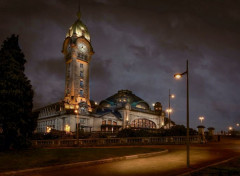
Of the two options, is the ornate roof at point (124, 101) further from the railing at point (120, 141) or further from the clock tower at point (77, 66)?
the railing at point (120, 141)

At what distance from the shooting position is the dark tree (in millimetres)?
19156

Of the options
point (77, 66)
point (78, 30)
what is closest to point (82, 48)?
point (77, 66)

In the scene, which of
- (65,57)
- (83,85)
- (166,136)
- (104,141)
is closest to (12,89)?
(104,141)

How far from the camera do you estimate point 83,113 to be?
7825cm

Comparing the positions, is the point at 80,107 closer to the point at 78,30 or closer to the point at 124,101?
the point at 124,101

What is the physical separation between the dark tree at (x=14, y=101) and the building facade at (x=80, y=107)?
5186 centimetres

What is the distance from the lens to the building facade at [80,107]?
3066 inches

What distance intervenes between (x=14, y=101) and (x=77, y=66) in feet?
222

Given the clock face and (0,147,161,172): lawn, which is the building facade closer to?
the clock face

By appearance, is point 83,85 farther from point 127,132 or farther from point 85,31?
point 127,132

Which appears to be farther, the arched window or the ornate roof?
the ornate roof

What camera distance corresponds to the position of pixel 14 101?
780 inches

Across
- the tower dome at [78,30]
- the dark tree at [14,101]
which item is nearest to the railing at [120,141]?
the dark tree at [14,101]

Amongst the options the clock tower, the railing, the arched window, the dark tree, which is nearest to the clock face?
the clock tower
